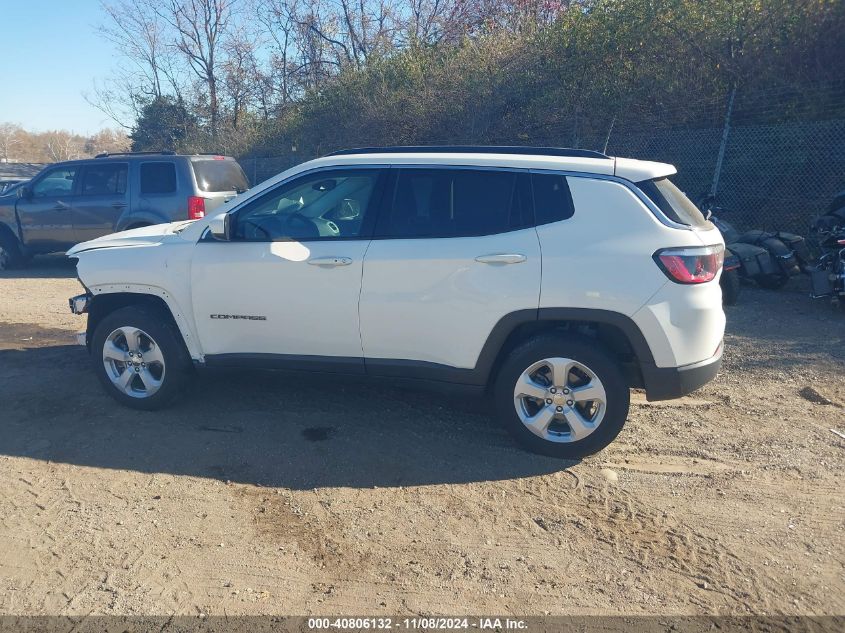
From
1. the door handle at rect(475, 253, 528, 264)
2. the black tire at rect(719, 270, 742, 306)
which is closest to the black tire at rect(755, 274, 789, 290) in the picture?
the black tire at rect(719, 270, 742, 306)

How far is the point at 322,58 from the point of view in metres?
25.6

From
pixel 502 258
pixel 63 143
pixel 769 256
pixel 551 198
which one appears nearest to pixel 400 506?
pixel 502 258

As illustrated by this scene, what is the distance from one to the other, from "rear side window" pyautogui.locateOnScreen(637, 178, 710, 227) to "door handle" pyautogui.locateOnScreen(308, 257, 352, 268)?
191 centimetres

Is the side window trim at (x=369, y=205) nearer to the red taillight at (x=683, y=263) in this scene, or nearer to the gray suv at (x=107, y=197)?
the red taillight at (x=683, y=263)

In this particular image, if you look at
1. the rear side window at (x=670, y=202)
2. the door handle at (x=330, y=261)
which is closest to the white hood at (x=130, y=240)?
the door handle at (x=330, y=261)

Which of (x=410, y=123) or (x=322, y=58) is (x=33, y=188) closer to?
(x=410, y=123)

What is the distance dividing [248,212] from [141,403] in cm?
167

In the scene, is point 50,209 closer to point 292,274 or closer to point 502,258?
point 292,274

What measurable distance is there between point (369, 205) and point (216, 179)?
23.8 ft

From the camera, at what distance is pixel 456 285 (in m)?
4.51

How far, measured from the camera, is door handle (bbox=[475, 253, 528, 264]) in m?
4.40

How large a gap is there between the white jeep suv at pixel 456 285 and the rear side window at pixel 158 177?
6.05 metres

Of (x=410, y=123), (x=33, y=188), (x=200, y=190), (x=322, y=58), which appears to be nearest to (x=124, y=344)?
(x=200, y=190)

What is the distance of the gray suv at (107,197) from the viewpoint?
11.0 meters
